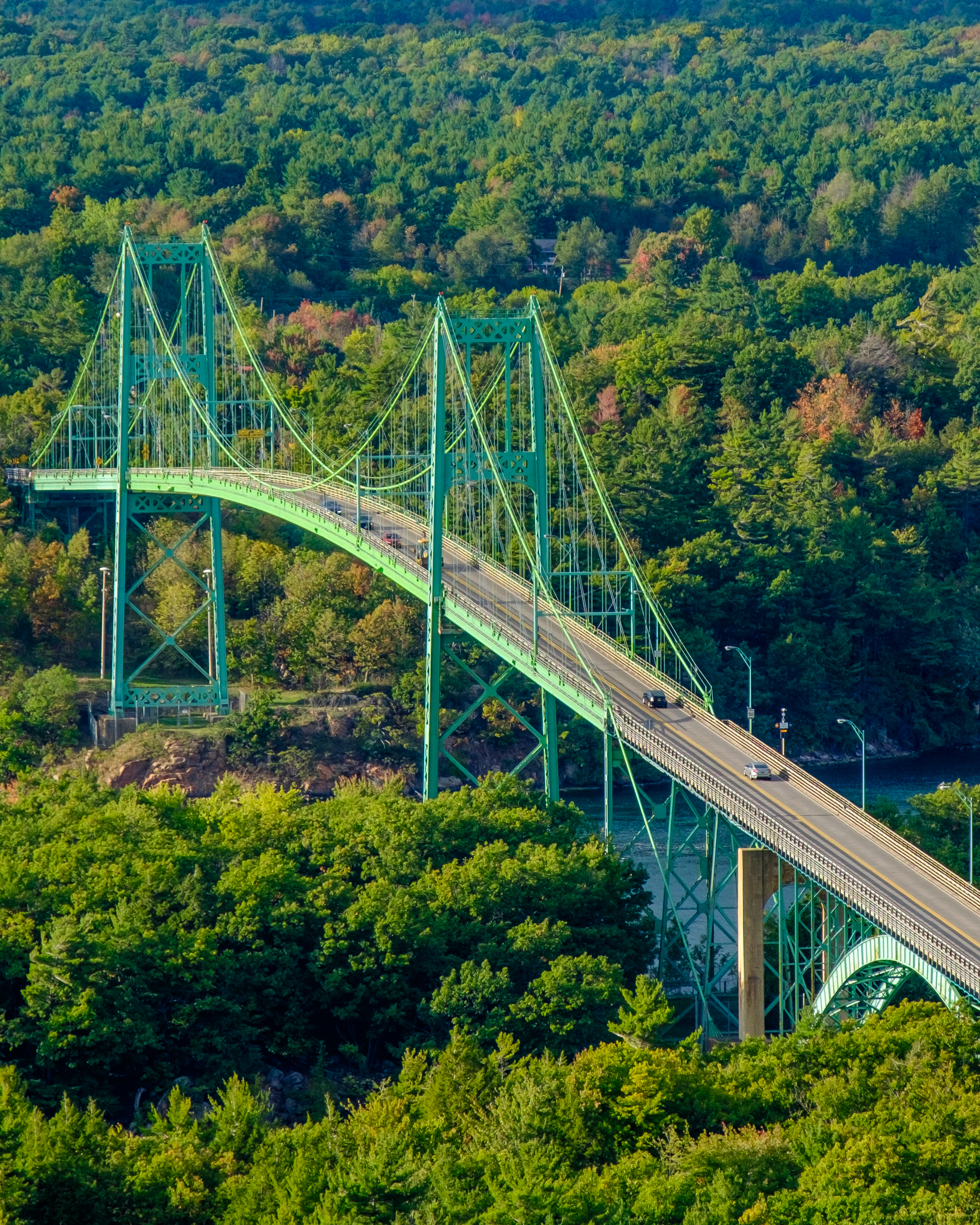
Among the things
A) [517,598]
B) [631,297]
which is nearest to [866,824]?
[517,598]

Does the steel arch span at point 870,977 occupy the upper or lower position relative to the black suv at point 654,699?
lower

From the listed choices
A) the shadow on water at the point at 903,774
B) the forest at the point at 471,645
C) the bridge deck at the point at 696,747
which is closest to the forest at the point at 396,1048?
the forest at the point at 471,645

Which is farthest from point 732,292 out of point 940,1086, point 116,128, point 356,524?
point 940,1086

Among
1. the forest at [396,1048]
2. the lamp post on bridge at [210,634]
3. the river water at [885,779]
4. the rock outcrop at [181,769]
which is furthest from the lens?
the lamp post on bridge at [210,634]

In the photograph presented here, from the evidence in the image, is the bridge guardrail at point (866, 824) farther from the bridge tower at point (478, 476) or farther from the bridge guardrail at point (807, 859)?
the bridge tower at point (478, 476)

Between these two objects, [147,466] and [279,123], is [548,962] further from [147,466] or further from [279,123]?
[279,123]

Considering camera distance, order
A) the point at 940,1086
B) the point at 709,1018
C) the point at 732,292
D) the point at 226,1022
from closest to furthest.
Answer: the point at 940,1086, the point at 226,1022, the point at 709,1018, the point at 732,292
